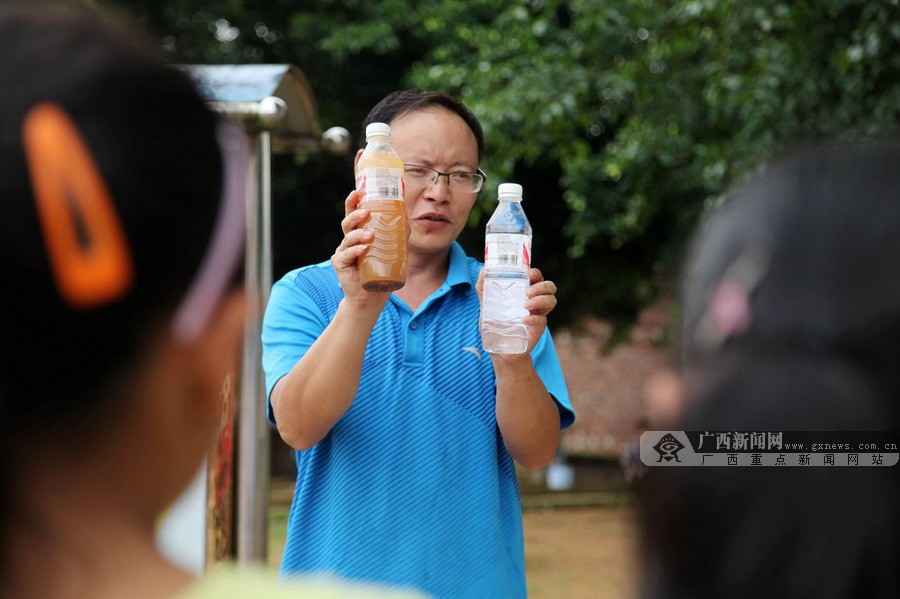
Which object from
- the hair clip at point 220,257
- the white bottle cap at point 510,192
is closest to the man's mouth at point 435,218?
the white bottle cap at point 510,192

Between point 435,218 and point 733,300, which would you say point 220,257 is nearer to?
point 733,300

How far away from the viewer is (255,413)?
168 inches

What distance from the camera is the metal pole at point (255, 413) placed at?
14.0 ft

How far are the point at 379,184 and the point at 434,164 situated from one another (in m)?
0.32

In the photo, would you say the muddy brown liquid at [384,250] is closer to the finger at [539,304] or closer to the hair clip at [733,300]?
the finger at [539,304]

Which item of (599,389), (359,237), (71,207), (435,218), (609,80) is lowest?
(71,207)

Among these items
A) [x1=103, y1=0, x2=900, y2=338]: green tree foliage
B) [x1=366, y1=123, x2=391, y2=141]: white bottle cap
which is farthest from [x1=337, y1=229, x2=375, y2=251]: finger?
[x1=103, y1=0, x2=900, y2=338]: green tree foliage

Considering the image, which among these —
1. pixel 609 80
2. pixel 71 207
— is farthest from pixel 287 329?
pixel 609 80

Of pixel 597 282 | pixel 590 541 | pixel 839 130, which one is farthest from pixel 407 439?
pixel 597 282

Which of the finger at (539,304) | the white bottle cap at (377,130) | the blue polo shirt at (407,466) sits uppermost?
the white bottle cap at (377,130)

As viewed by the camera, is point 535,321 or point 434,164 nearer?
point 535,321

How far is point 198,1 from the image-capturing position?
13.2 metres

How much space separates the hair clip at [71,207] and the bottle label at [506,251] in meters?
1.44

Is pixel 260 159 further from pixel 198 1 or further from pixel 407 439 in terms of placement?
pixel 198 1
